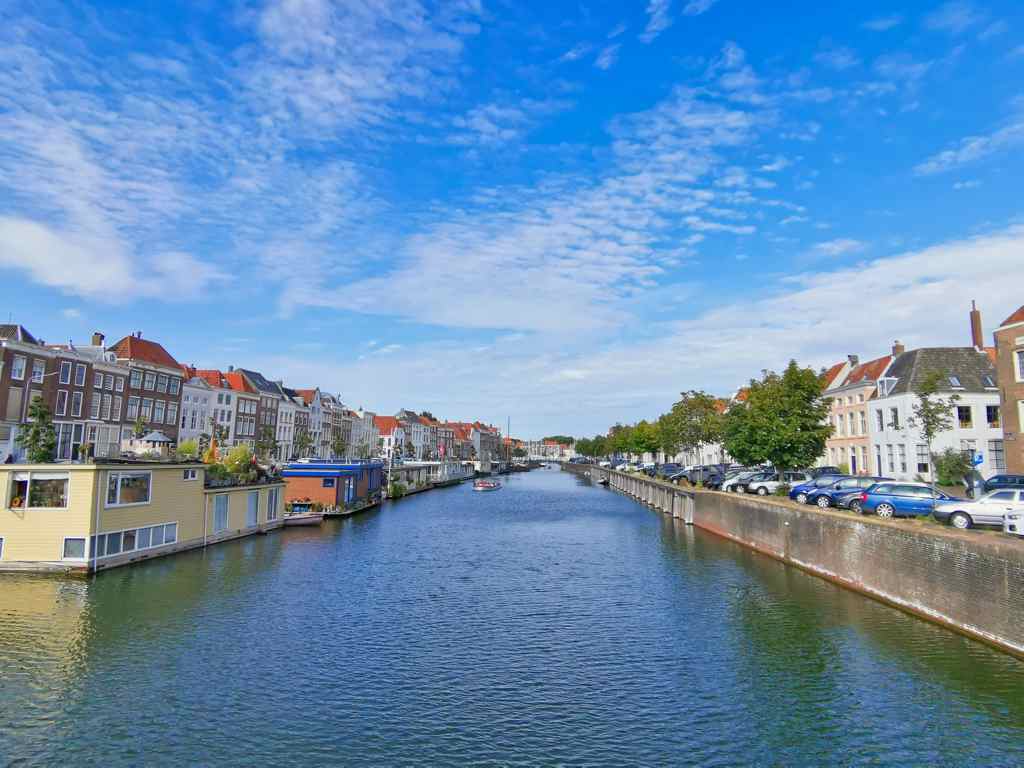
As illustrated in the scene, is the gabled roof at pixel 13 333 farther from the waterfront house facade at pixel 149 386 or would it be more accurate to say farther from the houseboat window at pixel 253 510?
the houseboat window at pixel 253 510

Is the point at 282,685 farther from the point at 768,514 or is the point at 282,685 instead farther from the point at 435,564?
the point at 768,514

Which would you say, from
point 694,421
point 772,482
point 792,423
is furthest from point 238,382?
point 792,423

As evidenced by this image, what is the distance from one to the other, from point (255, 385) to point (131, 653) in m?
93.1

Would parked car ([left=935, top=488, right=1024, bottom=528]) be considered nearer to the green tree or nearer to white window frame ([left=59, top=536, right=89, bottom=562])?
the green tree

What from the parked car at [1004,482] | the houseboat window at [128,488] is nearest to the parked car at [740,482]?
the parked car at [1004,482]

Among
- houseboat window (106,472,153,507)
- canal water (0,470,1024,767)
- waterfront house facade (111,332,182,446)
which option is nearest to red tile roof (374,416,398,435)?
waterfront house facade (111,332,182,446)

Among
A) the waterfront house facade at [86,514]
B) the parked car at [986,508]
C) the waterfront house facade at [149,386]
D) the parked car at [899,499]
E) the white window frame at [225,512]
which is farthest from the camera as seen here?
the waterfront house facade at [149,386]

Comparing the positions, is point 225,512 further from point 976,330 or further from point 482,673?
point 976,330

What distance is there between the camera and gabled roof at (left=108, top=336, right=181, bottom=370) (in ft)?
251

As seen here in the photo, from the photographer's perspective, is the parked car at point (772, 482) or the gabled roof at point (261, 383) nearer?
the parked car at point (772, 482)

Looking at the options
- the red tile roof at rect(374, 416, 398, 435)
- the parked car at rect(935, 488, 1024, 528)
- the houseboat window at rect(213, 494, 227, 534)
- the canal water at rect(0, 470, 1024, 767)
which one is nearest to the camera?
the canal water at rect(0, 470, 1024, 767)

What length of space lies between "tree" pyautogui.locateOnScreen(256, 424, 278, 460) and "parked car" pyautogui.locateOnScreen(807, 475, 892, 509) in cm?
7558

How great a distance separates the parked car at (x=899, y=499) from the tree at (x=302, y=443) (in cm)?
9519

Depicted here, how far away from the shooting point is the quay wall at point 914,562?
2048 cm
